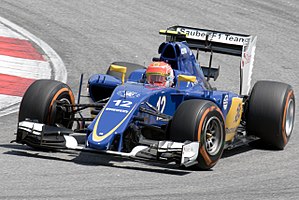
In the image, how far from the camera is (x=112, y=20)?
19.8 m

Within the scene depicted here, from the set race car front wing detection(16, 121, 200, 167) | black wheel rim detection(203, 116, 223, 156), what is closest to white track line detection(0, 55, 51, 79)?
race car front wing detection(16, 121, 200, 167)

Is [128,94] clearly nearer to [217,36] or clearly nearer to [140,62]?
[217,36]

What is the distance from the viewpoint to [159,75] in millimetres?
11336

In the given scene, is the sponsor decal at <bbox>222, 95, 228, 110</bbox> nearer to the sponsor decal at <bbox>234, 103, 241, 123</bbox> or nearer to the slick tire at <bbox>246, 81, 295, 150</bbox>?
the sponsor decal at <bbox>234, 103, 241, 123</bbox>

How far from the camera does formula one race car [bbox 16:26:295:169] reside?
10289 mm

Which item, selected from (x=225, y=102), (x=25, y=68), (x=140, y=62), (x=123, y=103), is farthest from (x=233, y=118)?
(x=140, y=62)

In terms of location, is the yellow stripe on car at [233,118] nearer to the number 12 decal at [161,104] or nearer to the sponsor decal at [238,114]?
the sponsor decal at [238,114]

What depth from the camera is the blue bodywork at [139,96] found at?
10.3 meters

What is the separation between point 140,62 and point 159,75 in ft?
19.0

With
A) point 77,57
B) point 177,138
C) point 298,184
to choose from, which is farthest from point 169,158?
point 77,57

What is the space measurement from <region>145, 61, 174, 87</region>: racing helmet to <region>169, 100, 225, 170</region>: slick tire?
2.84 ft

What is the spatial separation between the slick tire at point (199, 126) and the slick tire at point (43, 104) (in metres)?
1.57

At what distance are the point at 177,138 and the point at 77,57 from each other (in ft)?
23.2

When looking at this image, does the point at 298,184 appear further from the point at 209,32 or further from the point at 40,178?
the point at 209,32
